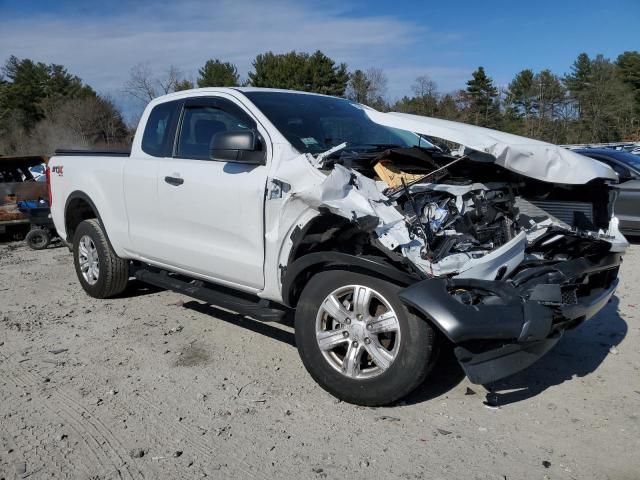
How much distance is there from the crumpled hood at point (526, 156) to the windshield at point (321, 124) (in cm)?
74

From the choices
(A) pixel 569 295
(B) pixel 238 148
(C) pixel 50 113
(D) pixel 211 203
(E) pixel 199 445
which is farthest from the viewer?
(C) pixel 50 113

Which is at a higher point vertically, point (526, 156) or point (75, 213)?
point (526, 156)

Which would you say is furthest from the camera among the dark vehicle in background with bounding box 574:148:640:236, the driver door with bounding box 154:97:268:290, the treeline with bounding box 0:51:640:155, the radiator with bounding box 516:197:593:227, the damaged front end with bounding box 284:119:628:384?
the treeline with bounding box 0:51:640:155

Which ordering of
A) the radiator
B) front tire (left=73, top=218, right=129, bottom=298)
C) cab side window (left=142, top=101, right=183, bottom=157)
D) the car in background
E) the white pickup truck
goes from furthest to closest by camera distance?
the car in background
front tire (left=73, top=218, right=129, bottom=298)
cab side window (left=142, top=101, right=183, bottom=157)
the radiator
the white pickup truck

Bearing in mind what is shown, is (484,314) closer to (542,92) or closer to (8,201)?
(8,201)

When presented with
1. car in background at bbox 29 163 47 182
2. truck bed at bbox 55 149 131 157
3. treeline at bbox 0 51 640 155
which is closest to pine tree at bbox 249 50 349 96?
treeline at bbox 0 51 640 155

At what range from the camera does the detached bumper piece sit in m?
3.00

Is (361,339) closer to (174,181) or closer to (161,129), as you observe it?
(174,181)

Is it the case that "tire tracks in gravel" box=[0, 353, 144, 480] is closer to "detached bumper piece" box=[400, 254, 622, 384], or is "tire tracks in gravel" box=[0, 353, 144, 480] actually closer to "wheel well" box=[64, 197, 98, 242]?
"detached bumper piece" box=[400, 254, 622, 384]

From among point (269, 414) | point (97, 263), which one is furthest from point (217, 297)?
point (97, 263)

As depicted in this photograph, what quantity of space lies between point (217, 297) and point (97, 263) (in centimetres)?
219

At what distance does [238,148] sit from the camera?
3885mm

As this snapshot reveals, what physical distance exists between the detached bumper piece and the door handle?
2249 mm

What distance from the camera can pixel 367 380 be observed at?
3.48 m
